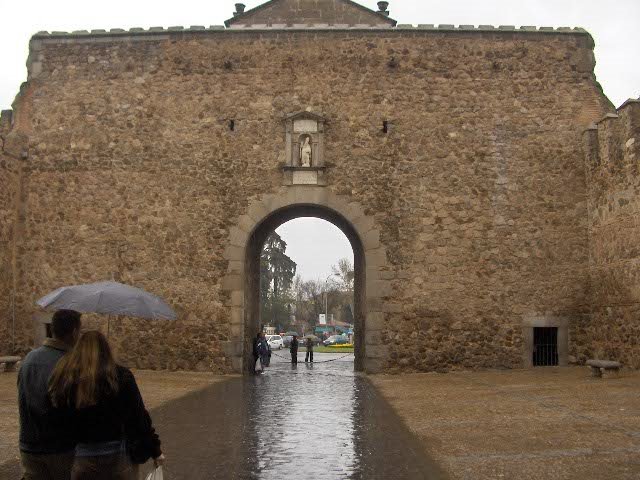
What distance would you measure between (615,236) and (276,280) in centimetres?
4925

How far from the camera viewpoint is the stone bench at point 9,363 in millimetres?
14147

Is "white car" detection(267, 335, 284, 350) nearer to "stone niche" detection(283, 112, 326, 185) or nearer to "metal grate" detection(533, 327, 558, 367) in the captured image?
"stone niche" detection(283, 112, 326, 185)

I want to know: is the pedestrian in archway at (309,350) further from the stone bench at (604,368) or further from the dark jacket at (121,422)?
the dark jacket at (121,422)

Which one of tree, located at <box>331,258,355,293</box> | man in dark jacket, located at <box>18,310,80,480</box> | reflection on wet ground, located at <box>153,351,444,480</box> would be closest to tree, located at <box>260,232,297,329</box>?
tree, located at <box>331,258,355,293</box>

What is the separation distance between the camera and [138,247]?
1600 centimetres

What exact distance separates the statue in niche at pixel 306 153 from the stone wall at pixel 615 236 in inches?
241

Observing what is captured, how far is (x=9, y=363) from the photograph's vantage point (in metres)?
14.5

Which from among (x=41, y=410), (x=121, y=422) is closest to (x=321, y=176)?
(x=41, y=410)

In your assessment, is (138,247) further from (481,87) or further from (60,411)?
(60,411)

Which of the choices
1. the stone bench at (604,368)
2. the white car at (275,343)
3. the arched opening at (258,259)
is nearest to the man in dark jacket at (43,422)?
the stone bench at (604,368)

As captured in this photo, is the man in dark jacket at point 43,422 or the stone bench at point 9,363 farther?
the stone bench at point 9,363

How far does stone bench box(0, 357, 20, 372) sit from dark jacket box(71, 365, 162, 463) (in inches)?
464

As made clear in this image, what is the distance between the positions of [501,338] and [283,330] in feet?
156

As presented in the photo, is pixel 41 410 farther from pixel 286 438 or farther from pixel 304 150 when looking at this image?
pixel 304 150
